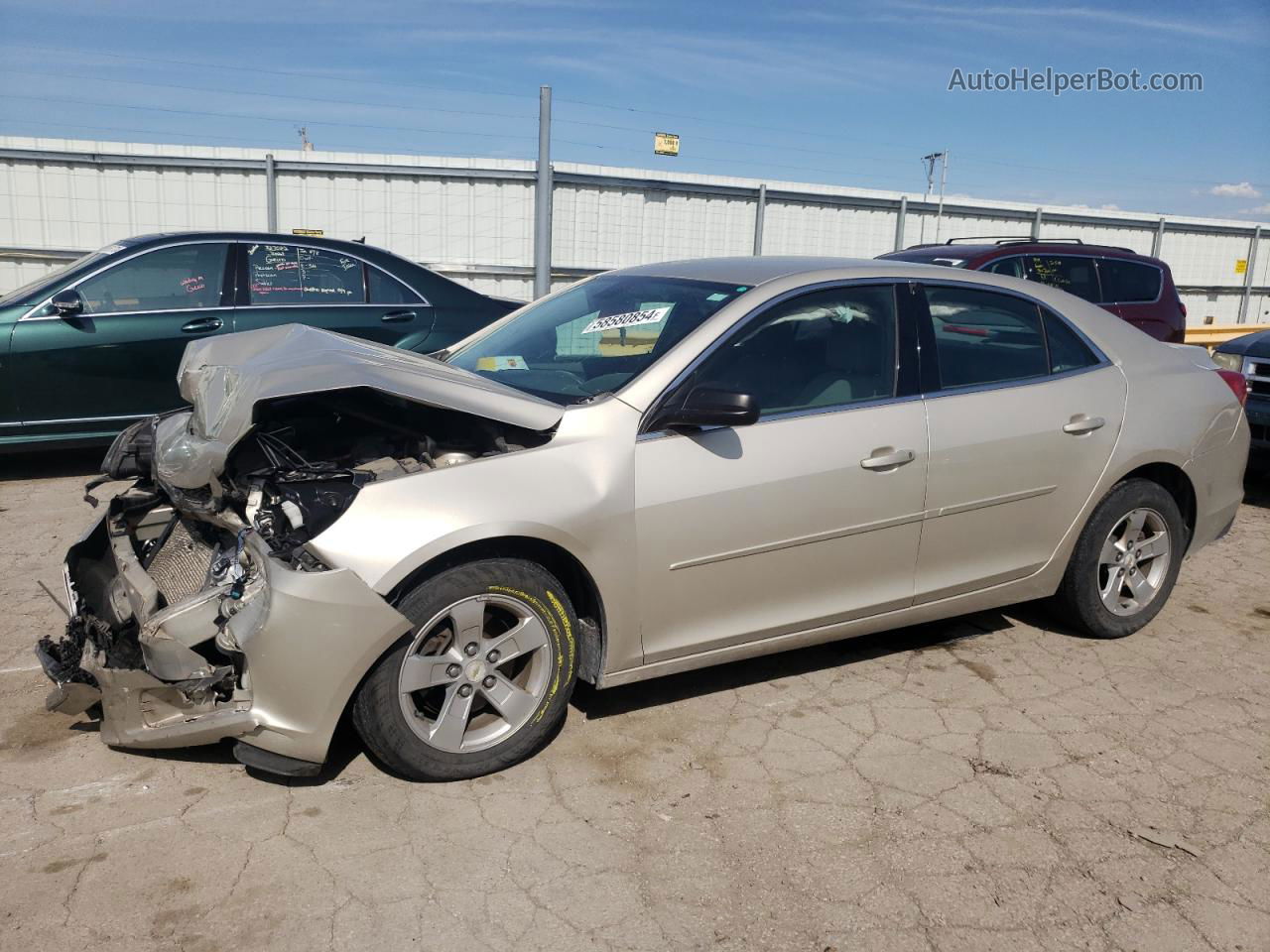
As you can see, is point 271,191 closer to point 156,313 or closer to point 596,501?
point 156,313

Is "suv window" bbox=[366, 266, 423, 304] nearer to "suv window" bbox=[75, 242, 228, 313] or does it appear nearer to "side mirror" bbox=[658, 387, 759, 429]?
"suv window" bbox=[75, 242, 228, 313]

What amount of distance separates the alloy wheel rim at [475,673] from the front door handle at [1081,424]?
7.86ft

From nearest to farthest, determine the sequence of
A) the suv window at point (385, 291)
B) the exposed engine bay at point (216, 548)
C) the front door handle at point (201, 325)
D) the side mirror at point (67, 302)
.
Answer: the exposed engine bay at point (216, 548) → the side mirror at point (67, 302) → the front door handle at point (201, 325) → the suv window at point (385, 291)

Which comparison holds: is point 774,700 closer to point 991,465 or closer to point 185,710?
point 991,465

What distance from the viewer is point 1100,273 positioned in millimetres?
10180

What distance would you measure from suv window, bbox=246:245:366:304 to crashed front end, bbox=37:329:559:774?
380 cm

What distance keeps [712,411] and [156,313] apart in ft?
17.1

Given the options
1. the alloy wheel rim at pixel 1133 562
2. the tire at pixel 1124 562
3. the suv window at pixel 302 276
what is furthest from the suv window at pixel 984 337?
the suv window at pixel 302 276

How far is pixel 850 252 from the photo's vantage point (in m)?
15.7

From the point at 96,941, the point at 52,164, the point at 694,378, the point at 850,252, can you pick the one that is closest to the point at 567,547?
the point at 694,378

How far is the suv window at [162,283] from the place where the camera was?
7141mm

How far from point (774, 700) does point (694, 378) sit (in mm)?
1326

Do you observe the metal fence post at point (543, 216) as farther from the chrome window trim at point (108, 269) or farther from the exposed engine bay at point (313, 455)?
Result: the exposed engine bay at point (313, 455)

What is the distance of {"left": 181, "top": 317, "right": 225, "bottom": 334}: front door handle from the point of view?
7.27m
